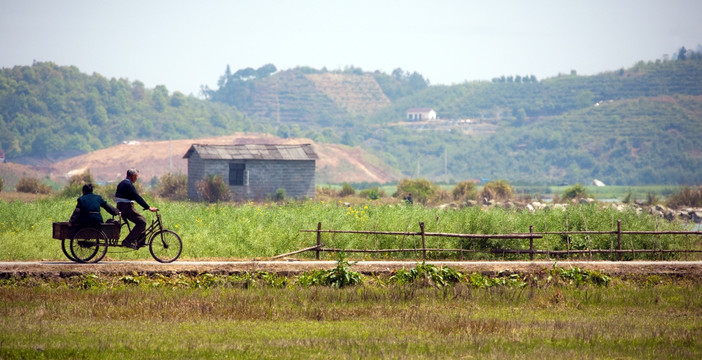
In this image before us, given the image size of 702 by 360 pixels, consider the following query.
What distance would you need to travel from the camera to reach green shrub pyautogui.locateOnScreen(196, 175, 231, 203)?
62781 millimetres

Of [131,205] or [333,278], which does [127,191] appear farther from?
[333,278]

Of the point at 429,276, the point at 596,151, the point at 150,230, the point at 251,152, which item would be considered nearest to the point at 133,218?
the point at 150,230

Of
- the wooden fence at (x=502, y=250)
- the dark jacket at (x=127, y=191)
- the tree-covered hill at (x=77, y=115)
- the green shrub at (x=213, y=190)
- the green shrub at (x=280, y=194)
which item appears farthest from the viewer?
the tree-covered hill at (x=77, y=115)

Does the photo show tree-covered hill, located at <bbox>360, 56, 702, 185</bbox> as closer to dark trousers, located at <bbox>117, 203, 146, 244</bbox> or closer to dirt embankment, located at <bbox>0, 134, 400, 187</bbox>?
dirt embankment, located at <bbox>0, 134, 400, 187</bbox>

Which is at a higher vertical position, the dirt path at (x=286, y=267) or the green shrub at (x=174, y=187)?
the green shrub at (x=174, y=187)

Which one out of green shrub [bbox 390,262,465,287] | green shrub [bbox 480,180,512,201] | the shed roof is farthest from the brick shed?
green shrub [bbox 390,262,465,287]

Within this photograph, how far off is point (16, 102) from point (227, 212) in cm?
14506

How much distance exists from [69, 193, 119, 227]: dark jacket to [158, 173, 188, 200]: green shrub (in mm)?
47142

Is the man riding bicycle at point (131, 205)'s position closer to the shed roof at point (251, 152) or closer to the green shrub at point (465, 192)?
the shed roof at point (251, 152)

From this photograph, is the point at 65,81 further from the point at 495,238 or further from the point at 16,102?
the point at 495,238

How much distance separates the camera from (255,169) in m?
66.9

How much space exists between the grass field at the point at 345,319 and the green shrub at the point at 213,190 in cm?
4431

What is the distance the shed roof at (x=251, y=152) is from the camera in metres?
65.6

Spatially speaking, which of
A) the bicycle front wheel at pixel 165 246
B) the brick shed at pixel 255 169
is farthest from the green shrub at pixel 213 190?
the bicycle front wheel at pixel 165 246
